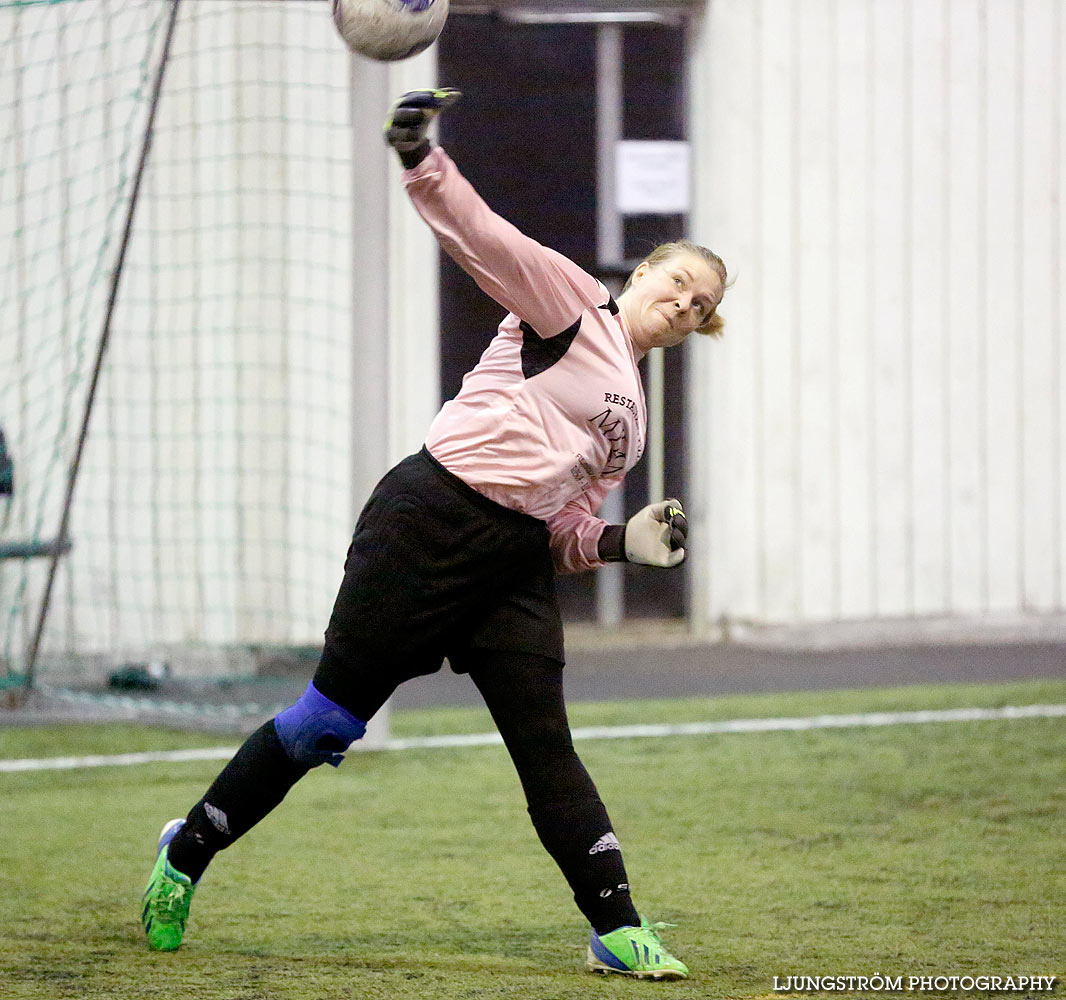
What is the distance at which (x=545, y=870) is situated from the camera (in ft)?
12.7

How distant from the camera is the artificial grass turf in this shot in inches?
118

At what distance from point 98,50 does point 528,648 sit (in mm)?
4639

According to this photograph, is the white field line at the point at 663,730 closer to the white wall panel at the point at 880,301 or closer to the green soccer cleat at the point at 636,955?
the white wall panel at the point at 880,301

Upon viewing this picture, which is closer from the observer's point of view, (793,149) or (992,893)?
(992,893)

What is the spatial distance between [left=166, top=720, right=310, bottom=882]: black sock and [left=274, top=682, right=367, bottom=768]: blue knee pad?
0.03 metres

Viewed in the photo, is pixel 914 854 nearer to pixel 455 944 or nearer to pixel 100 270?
pixel 455 944

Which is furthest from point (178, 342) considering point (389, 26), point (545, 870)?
point (389, 26)

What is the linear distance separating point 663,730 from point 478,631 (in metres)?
2.93

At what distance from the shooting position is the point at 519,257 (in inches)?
103

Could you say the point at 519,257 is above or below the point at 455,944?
above

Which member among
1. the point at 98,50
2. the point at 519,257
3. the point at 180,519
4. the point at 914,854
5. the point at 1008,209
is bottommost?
the point at 914,854

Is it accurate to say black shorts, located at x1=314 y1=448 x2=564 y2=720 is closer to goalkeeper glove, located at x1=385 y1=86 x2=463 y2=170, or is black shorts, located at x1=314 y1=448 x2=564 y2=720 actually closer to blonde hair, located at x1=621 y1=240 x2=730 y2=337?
blonde hair, located at x1=621 y1=240 x2=730 y2=337

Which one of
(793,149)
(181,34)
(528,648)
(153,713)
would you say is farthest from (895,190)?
(528,648)

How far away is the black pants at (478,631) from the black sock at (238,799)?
4 centimetres
